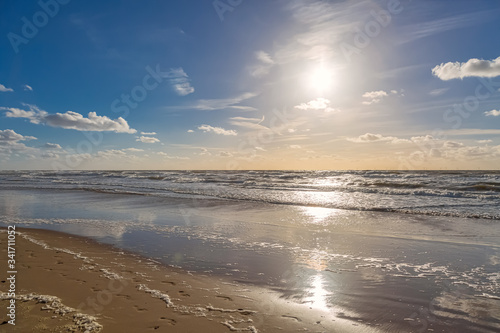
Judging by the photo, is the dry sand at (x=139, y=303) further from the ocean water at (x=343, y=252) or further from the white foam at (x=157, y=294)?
the ocean water at (x=343, y=252)

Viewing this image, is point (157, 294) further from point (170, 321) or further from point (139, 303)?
point (170, 321)

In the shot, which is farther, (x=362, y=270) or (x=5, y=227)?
(x=5, y=227)

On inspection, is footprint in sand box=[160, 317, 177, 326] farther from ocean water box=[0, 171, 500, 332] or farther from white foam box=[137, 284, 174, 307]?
ocean water box=[0, 171, 500, 332]

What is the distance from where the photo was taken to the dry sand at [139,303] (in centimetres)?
405

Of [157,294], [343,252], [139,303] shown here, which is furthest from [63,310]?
[343,252]

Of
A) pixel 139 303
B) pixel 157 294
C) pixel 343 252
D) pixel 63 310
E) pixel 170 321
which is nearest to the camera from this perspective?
pixel 170 321

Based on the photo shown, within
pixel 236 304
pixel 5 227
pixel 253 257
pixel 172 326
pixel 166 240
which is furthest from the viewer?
pixel 5 227

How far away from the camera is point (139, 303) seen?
4730mm

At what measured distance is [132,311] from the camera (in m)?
4.45

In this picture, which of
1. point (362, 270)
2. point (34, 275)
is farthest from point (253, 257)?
point (34, 275)

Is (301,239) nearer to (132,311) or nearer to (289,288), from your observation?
(289,288)

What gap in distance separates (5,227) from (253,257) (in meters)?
9.87

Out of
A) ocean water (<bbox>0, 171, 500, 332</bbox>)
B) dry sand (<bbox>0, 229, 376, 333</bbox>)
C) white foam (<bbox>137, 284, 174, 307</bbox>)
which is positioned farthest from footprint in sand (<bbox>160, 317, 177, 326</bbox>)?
ocean water (<bbox>0, 171, 500, 332</bbox>)

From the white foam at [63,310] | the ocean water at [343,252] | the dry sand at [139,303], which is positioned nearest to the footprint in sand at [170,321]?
the dry sand at [139,303]
